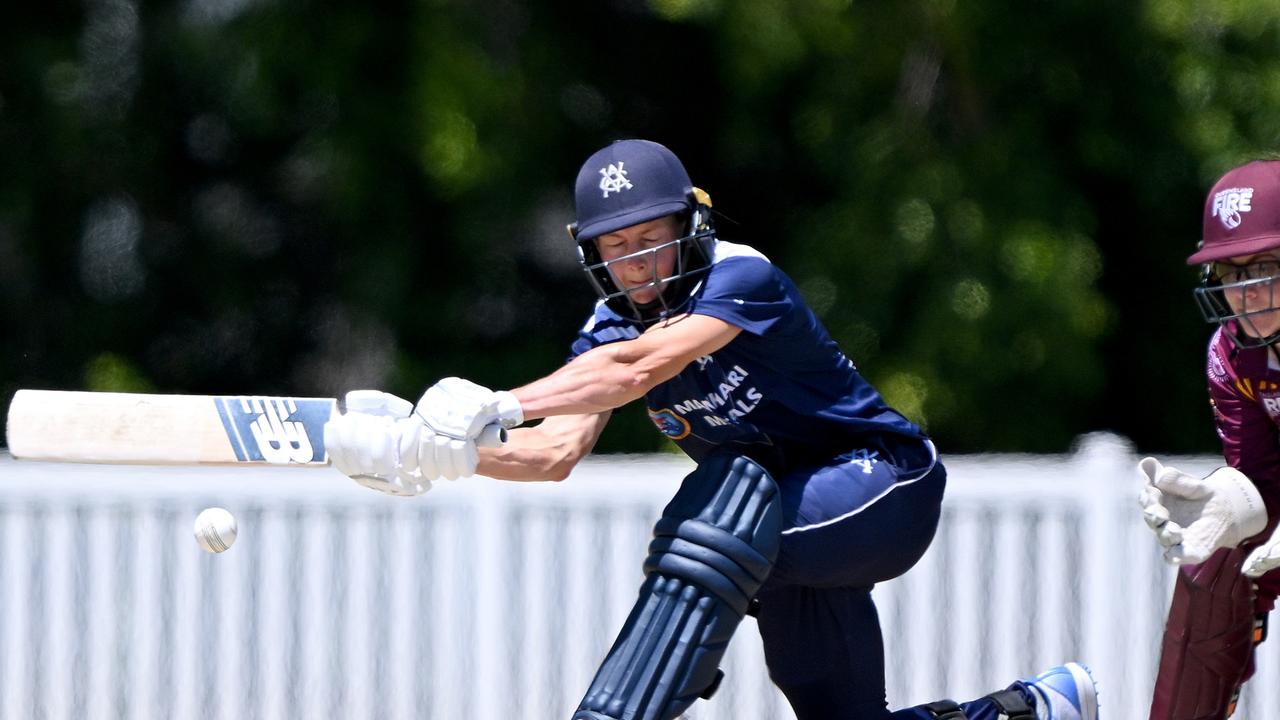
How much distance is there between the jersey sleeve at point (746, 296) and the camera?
9.45 feet

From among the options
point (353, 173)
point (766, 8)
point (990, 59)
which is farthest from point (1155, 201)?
point (353, 173)

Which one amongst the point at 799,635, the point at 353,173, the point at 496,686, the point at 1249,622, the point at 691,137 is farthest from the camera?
the point at 691,137

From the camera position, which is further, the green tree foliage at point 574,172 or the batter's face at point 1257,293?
the green tree foliage at point 574,172

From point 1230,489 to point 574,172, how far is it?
13.4ft

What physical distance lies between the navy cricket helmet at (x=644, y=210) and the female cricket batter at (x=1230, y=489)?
3.18 ft

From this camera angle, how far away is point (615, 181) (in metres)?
2.93

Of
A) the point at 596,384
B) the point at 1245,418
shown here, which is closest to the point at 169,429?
the point at 596,384

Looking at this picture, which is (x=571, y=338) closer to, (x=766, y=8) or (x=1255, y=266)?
(x=766, y=8)

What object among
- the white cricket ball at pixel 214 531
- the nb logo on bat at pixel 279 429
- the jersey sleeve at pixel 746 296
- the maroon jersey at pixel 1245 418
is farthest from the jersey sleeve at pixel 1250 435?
the white cricket ball at pixel 214 531

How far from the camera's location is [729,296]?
2896 mm

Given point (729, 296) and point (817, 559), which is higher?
point (729, 296)

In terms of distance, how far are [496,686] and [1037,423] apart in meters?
2.96

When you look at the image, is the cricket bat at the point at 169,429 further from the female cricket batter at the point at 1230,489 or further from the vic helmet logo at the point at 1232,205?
the vic helmet logo at the point at 1232,205

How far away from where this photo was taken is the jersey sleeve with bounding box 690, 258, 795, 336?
2.88 m
